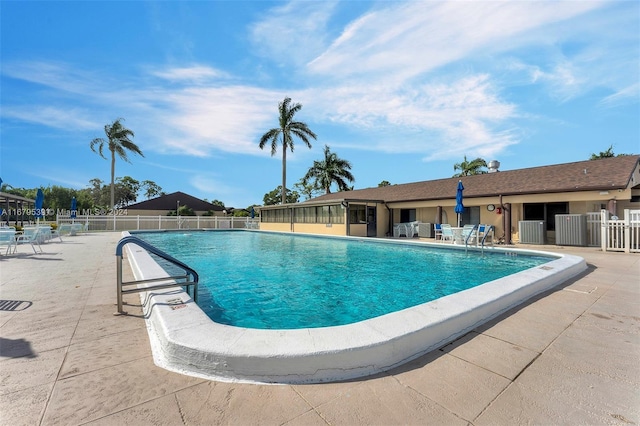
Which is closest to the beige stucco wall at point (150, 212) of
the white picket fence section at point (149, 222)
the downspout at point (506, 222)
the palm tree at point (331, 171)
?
the white picket fence section at point (149, 222)

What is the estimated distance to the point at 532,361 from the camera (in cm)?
248

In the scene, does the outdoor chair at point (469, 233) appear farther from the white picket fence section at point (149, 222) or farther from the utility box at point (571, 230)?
the white picket fence section at point (149, 222)

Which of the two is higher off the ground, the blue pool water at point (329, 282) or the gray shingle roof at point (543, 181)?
the gray shingle roof at point (543, 181)

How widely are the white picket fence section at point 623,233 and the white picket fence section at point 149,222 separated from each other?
26.0 metres

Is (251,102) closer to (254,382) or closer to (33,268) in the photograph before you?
(33,268)

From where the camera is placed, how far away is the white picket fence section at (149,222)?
25.4m

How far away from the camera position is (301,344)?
235 cm

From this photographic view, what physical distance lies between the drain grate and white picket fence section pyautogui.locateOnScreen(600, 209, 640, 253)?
16.0 m

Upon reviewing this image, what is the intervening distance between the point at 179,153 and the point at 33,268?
28.9m

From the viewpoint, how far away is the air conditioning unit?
42.3 feet

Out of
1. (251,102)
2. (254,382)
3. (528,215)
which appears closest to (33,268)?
(254,382)

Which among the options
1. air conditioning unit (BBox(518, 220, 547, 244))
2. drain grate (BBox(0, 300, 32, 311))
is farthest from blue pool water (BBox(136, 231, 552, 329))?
air conditioning unit (BBox(518, 220, 547, 244))

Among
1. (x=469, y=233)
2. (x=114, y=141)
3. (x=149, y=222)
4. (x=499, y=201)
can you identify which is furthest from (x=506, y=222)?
(x=114, y=141)

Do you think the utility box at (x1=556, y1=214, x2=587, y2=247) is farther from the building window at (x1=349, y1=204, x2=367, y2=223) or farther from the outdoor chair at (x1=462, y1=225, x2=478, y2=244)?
the building window at (x1=349, y1=204, x2=367, y2=223)
